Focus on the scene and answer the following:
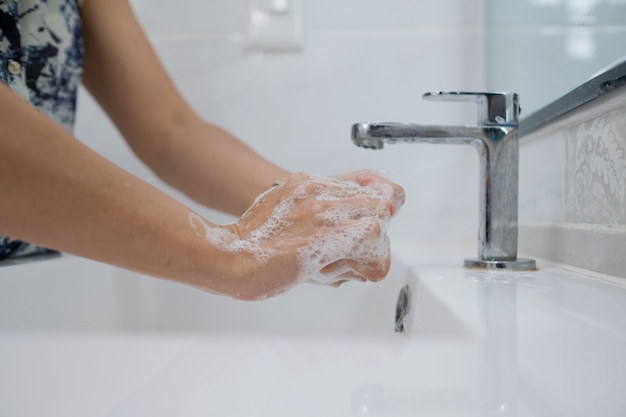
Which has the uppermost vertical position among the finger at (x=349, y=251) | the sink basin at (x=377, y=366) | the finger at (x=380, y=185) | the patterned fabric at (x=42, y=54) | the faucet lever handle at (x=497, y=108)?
the patterned fabric at (x=42, y=54)

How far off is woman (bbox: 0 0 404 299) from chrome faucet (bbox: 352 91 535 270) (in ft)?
0.42

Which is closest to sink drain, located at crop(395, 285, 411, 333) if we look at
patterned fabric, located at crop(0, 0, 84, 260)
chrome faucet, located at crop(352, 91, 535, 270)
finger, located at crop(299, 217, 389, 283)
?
chrome faucet, located at crop(352, 91, 535, 270)

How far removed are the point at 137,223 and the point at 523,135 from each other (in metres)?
0.58

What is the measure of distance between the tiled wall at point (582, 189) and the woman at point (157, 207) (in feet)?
0.57

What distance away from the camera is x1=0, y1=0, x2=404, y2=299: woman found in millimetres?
365

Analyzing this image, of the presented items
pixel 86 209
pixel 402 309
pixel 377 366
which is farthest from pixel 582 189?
pixel 86 209

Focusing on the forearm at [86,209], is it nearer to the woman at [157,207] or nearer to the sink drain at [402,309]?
the woman at [157,207]

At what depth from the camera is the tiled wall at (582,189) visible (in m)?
0.51

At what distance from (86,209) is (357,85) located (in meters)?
0.71

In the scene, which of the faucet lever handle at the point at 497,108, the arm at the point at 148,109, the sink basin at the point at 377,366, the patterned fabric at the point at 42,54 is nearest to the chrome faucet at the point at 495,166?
the faucet lever handle at the point at 497,108

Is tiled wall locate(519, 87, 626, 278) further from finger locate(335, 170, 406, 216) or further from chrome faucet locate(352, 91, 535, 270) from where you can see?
finger locate(335, 170, 406, 216)

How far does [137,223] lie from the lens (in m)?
0.39

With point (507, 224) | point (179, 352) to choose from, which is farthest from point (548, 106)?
point (179, 352)

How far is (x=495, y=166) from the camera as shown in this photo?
0.66 m
